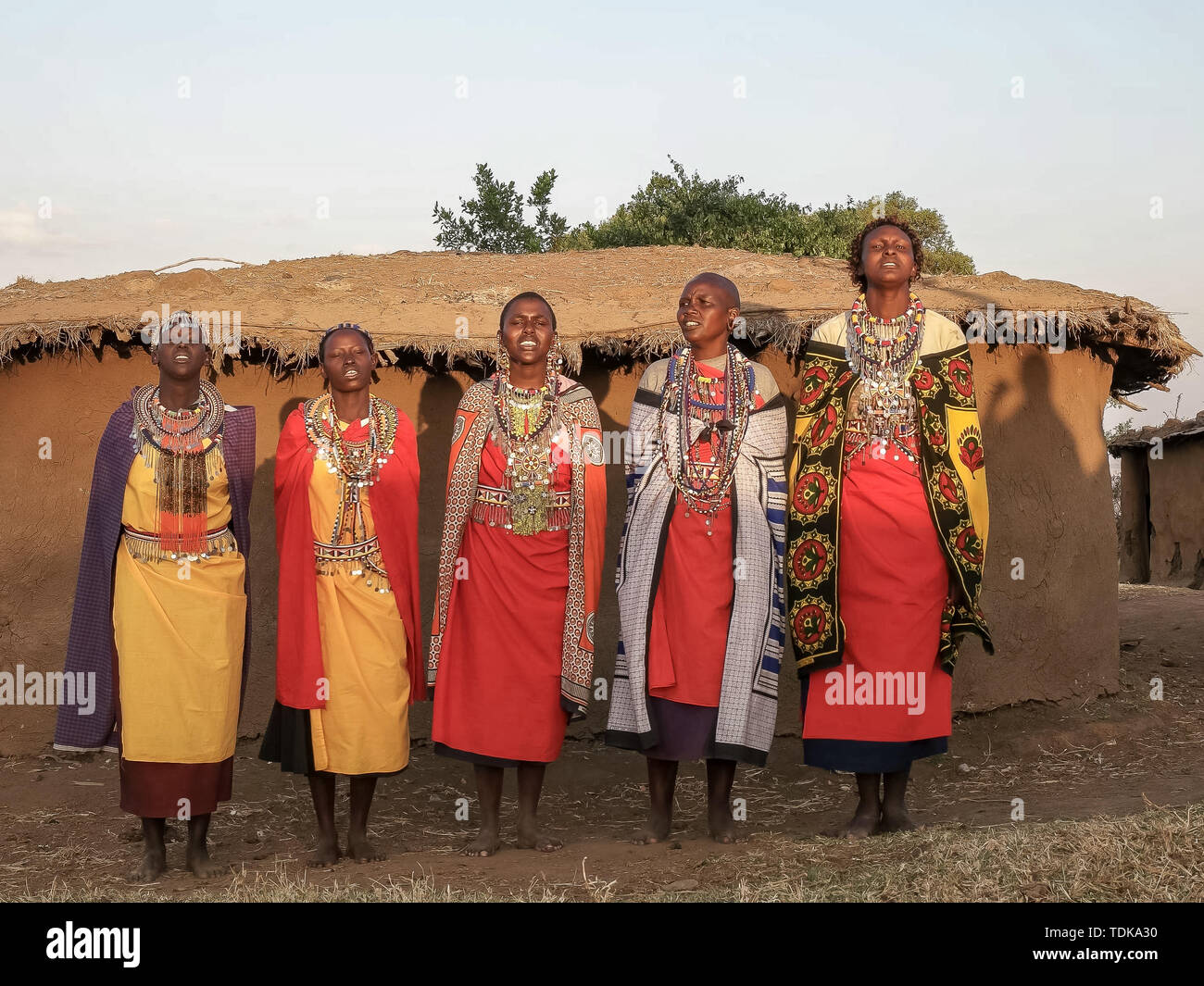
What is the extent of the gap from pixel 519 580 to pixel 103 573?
5.51 ft

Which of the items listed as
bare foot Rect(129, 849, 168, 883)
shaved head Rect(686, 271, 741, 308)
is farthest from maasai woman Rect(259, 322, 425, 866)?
shaved head Rect(686, 271, 741, 308)

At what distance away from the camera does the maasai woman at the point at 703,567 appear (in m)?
5.36

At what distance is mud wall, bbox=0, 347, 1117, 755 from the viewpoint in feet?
23.8

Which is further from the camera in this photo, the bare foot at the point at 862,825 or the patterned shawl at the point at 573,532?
the patterned shawl at the point at 573,532

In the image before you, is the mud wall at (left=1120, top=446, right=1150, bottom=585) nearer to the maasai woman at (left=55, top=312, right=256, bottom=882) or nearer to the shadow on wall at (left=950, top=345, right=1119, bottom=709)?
the shadow on wall at (left=950, top=345, right=1119, bottom=709)

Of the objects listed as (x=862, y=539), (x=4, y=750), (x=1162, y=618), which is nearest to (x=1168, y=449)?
(x=1162, y=618)

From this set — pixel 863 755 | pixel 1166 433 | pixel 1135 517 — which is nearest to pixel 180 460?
pixel 863 755

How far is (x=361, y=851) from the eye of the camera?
17.2 feet

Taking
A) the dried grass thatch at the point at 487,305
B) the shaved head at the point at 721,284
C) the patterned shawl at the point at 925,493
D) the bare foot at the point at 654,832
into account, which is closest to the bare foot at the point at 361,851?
the bare foot at the point at 654,832

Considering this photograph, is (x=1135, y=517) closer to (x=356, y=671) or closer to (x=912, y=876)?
(x=912, y=876)

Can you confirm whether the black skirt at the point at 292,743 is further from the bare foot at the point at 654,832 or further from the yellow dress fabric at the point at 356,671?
the bare foot at the point at 654,832

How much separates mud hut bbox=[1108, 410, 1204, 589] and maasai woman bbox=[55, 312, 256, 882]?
1459 centimetres

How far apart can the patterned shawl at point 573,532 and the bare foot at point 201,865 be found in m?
1.10
